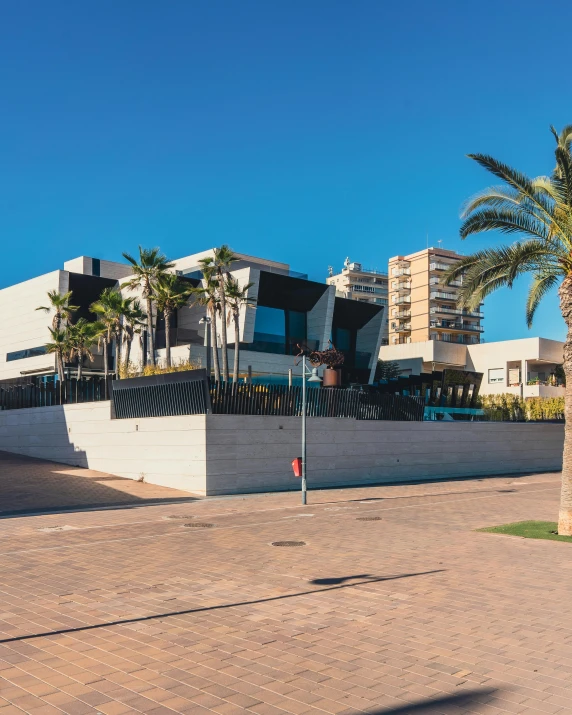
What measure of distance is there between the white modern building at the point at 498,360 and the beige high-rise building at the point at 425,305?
29.0 m

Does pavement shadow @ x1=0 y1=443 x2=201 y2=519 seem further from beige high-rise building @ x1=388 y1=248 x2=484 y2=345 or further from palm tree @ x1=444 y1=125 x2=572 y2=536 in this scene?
beige high-rise building @ x1=388 y1=248 x2=484 y2=345

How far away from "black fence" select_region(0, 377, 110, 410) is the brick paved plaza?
482 inches

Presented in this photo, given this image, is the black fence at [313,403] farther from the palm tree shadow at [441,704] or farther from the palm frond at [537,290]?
the palm tree shadow at [441,704]

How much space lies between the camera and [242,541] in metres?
12.8

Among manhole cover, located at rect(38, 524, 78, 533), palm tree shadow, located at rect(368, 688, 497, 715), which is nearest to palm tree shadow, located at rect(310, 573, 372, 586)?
palm tree shadow, located at rect(368, 688, 497, 715)

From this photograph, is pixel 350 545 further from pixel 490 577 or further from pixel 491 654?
pixel 491 654

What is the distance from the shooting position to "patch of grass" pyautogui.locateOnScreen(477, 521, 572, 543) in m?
13.2

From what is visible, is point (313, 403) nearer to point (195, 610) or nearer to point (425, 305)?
point (195, 610)

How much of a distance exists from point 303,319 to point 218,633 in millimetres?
46953

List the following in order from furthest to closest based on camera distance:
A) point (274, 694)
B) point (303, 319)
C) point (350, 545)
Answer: point (303, 319) < point (350, 545) < point (274, 694)

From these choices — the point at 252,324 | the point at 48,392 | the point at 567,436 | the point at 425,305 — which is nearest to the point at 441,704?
the point at 567,436

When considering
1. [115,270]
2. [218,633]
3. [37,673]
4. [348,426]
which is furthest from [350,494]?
[115,270]

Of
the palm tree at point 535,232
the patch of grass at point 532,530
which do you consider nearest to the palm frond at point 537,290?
the palm tree at point 535,232

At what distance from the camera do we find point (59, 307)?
46.3m
